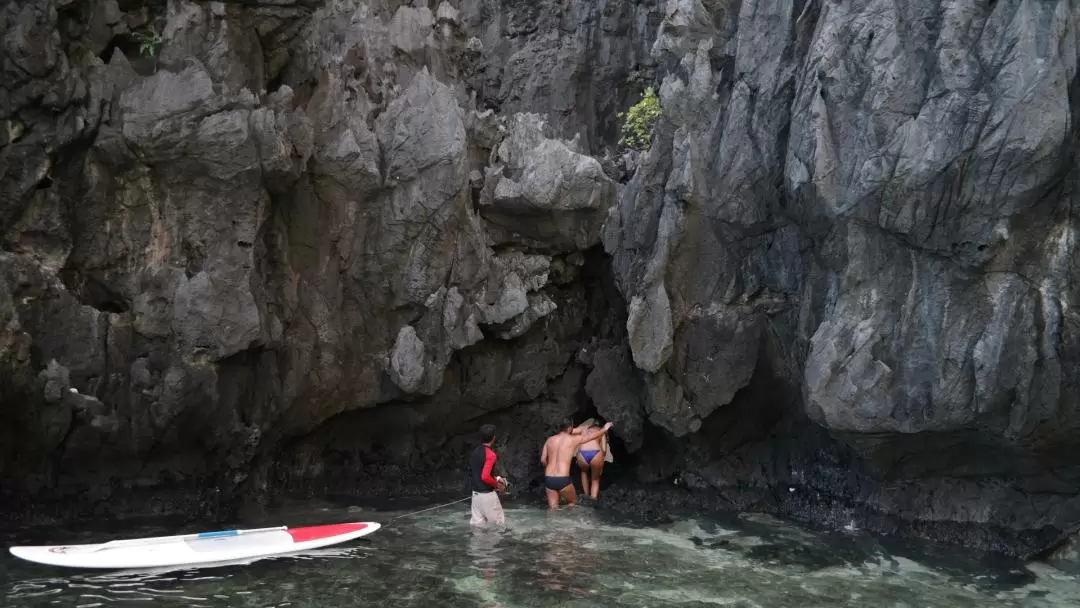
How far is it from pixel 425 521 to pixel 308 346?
392 cm

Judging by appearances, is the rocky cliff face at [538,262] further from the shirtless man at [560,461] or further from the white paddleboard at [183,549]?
the white paddleboard at [183,549]

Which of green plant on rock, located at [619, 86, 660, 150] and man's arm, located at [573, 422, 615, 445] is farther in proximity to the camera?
green plant on rock, located at [619, 86, 660, 150]

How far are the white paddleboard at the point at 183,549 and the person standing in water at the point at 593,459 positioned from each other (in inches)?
217

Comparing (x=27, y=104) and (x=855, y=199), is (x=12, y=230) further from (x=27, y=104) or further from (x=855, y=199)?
(x=855, y=199)

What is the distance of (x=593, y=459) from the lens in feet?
53.0

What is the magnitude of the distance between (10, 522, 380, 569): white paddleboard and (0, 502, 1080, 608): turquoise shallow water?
18 cm

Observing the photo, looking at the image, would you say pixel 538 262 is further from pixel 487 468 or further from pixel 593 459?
pixel 487 468

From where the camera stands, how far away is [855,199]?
1222 centimetres

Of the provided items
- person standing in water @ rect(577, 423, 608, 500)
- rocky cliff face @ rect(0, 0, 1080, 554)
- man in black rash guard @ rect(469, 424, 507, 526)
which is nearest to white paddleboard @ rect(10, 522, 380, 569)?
man in black rash guard @ rect(469, 424, 507, 526)

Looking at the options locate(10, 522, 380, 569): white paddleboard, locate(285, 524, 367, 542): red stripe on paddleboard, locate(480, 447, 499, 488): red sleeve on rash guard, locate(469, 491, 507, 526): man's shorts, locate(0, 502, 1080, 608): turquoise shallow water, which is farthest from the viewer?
locate(469, 491, 507, 526): man's shorts

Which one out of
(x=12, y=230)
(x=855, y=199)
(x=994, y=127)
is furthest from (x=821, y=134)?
(x=12, y=230)

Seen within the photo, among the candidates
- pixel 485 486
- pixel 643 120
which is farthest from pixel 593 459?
pixel 643 120

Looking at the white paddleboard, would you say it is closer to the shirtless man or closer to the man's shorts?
the man's shorts

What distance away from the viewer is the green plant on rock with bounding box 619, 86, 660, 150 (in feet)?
58.9
